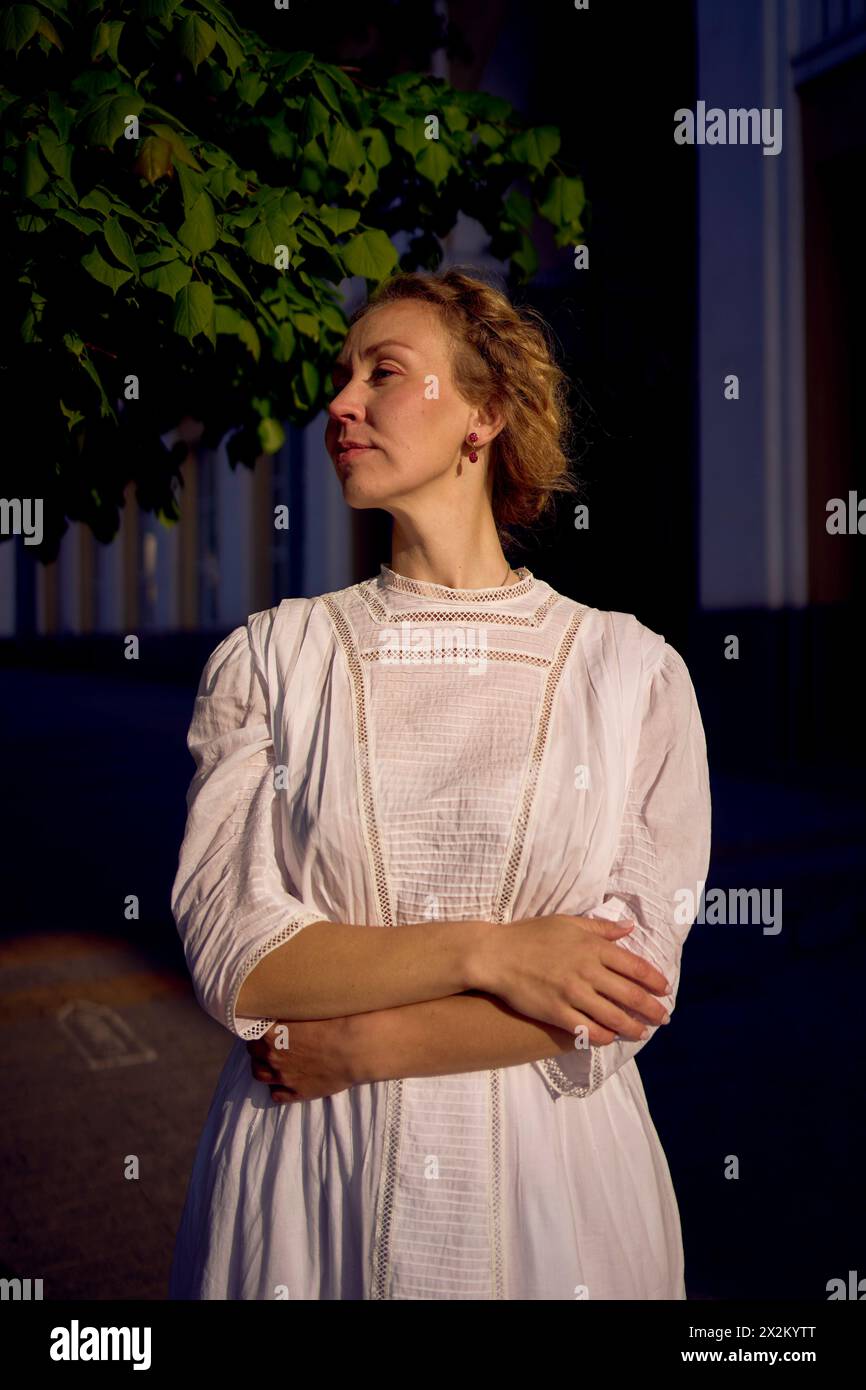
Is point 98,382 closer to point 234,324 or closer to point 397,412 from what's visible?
point 234,324

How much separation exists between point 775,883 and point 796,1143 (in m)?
2.48

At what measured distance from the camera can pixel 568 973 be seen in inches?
58.7

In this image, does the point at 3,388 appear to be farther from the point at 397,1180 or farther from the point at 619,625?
the point at 397,1180

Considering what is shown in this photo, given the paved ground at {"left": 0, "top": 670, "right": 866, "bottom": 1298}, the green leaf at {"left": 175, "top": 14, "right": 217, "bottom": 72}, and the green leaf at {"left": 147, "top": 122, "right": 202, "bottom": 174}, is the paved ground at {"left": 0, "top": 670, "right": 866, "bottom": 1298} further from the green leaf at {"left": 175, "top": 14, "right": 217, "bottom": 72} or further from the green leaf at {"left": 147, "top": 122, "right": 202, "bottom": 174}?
the green leaf at {"left": 175, "top": 14, "right": 217, "bottom": 72}

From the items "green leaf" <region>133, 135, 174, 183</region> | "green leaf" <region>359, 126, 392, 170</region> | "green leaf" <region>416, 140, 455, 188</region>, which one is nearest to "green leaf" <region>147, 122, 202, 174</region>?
"green leaf" <region>133, 135, 174, 183</region>

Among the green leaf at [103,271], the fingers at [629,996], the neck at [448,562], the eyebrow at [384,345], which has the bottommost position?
the fingers at [629,996]

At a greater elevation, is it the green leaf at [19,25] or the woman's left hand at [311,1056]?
the green leaf at [19,25]

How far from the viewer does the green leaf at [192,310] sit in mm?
2885

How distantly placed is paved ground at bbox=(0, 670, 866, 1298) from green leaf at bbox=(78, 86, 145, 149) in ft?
9.63

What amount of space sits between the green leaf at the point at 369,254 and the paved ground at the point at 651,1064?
292 centimetres

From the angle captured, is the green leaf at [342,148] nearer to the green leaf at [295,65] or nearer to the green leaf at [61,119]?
the green leaf at [295,65]

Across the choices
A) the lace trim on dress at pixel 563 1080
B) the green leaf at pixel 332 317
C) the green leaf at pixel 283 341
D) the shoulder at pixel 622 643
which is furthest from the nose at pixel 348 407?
the green leaf at pixel 332 317
